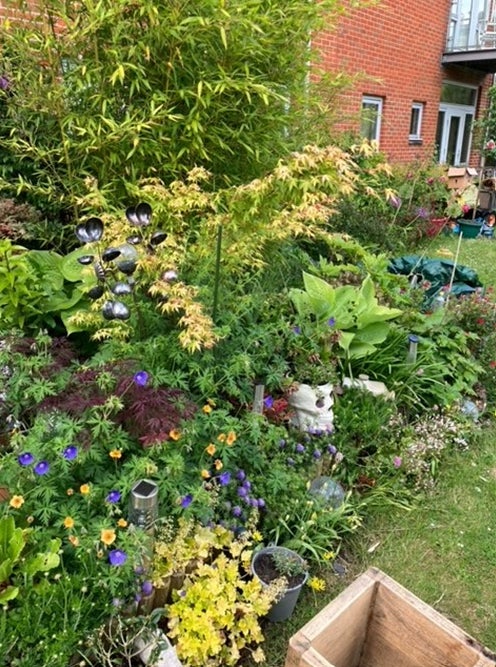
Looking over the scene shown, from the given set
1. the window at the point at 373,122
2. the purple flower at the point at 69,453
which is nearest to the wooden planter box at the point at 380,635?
the purple flower at the point at 69,453

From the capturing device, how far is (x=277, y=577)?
204 centimetres

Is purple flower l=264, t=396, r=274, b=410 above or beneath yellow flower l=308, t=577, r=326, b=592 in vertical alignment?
above

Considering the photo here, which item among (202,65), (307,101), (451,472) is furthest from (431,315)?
(202,65)

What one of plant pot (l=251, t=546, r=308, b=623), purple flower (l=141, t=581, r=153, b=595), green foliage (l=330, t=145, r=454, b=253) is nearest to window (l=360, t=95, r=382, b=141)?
green foliage (l=330, t=145, r=454, b=253)

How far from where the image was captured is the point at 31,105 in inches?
129

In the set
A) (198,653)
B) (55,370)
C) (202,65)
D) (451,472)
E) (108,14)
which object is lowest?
(451,472)

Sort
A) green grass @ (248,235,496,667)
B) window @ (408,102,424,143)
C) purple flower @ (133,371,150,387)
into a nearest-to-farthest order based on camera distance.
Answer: purple flower @ (133,371,150,387) < green grass @ (248,235,496,667) < window @ (408,102,424,143)

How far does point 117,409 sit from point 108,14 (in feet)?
7.27

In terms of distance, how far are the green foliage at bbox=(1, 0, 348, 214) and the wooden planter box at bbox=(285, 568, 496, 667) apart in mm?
2407

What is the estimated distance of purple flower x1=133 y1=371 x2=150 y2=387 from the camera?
1938 mm

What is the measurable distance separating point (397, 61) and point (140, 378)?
30.9 ft

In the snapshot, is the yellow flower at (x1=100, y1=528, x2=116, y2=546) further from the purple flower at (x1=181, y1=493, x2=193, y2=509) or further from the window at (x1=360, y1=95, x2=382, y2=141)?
the window at (x1=360, y1=95, x2=382, y2=141)

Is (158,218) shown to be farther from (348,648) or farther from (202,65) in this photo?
(348,648)

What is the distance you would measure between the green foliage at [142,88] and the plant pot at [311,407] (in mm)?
1545
